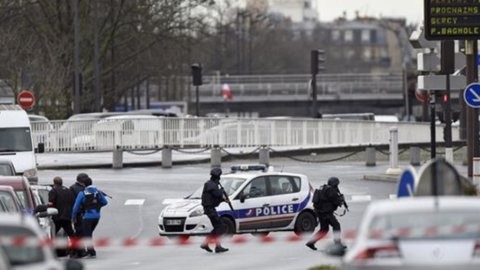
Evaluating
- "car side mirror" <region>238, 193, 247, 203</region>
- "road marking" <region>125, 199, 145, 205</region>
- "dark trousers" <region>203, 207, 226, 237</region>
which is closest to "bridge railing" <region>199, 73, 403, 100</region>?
"road marking" <region>125, 199, 145, 205</region>

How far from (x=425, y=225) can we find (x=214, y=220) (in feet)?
42.7

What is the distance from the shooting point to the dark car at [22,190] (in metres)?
23.6

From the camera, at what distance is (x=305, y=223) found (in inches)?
1145

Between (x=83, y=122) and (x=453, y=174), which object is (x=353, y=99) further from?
(x=453, y=174)

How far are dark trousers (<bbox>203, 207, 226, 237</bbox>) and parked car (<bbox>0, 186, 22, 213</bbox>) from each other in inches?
184

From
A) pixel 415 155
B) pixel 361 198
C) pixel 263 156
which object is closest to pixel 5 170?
pixel 361 198

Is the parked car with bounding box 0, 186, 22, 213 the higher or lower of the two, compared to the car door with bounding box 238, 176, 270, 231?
higher

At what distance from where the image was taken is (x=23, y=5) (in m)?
71.8

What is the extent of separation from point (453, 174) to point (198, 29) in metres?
60.9

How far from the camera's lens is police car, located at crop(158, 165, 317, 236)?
92.7ft

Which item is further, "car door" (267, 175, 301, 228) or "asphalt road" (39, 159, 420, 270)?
"car door" (267, 175, 301, 228)

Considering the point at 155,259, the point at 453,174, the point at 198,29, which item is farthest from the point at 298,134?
the point at 453,174

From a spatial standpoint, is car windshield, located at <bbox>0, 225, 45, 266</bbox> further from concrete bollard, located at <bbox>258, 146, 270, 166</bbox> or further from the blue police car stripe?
concrete bollard, located at <bbox>258, 146, 270, 166</bbox>

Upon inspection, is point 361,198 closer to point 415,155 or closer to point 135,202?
point 135,202
